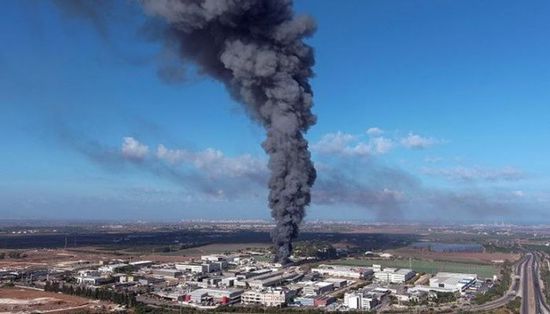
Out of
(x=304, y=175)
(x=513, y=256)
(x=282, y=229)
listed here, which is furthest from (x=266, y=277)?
(x=513, y=256)

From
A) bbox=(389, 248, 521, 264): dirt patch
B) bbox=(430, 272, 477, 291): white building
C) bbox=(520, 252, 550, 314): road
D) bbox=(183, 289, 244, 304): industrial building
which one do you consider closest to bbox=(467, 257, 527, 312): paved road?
bbox=(520, 252, 550, 314): road

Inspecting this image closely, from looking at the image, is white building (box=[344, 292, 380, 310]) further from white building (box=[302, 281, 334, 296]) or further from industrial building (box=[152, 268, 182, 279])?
industrial building (box=[152, 268, 182, 279])

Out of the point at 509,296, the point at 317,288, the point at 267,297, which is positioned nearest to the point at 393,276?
the point at 509,296

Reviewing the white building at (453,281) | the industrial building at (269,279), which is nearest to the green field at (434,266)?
the white building at (453,281)

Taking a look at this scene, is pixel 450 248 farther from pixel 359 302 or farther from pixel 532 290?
pixel 359 302

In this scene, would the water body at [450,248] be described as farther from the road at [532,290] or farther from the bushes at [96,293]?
the bushes at [96,293]

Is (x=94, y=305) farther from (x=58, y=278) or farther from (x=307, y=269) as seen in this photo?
(x=307, y=269)

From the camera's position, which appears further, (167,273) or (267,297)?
(167,273)
